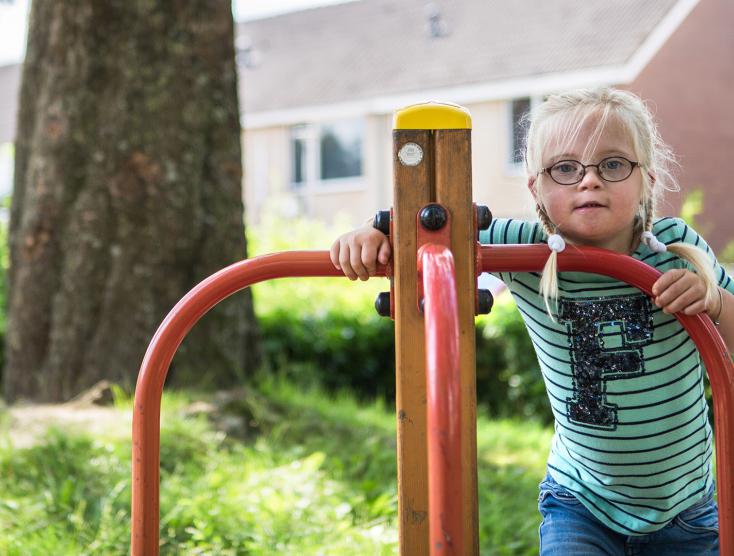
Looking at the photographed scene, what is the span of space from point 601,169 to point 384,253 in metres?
0.46

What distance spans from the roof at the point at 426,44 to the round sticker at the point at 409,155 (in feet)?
43.4

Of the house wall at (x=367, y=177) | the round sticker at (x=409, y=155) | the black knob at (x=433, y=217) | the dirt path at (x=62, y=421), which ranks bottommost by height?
the dirt path at (x=62, y=421)

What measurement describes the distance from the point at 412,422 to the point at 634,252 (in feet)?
2.05

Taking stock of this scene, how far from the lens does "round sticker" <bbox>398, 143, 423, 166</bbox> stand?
4.99 ft

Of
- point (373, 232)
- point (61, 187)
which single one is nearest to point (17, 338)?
point (61, 187)

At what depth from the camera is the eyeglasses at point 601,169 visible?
1735 mm

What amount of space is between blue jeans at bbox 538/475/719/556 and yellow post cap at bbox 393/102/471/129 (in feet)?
2.55

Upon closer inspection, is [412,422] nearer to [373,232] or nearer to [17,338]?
[373,232]

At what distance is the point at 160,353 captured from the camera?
67.6 inches

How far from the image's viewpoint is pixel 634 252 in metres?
1.85

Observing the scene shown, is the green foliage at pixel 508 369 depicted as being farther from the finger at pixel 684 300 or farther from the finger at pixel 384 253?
the finger at pixel 384 253

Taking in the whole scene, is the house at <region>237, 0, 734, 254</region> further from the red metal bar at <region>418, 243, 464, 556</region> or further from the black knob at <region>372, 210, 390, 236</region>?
the red metal bar at <region>418, 243, 464, 556</region>

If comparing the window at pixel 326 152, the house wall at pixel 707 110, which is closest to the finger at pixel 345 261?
the house wall at pixel 707 110

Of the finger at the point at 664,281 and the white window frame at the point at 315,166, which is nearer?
the finger at the point at 664,281
